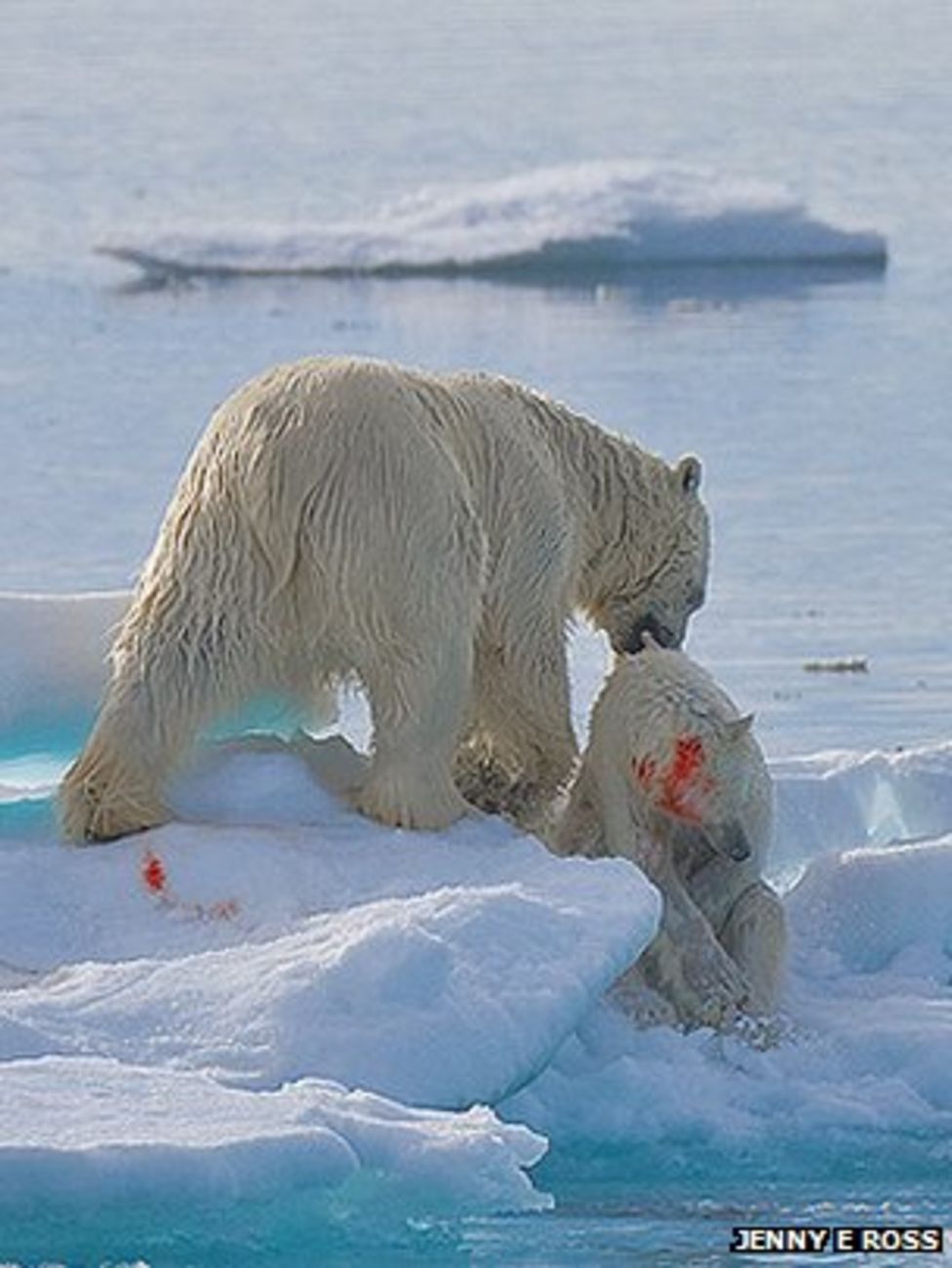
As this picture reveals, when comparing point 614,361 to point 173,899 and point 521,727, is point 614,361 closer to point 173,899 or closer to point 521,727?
point 521,727

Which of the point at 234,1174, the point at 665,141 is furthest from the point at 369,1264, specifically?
the point at 665,141

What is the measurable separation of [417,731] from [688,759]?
1.77 feet

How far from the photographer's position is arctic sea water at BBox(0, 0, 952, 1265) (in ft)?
19.8

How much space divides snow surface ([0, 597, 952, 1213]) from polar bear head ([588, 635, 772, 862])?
0.78 ft

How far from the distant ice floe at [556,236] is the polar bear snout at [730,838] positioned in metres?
13.0

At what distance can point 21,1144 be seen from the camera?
506 centimetres

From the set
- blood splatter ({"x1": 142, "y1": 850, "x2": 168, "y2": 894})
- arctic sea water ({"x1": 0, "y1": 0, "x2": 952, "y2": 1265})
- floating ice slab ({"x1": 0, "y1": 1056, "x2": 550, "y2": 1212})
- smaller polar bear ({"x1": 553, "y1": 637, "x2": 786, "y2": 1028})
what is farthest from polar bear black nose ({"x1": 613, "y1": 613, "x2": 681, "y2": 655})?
floating ice slab ({"x1": 0, "y1": 1056, "x2": 550, "y2": 1212})

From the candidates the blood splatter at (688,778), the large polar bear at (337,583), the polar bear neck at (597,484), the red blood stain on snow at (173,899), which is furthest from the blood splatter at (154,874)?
the polar bear neck at (597,484)

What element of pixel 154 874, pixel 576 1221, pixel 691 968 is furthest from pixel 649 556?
pixel 576 1221

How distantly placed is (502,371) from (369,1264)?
11.0 meters

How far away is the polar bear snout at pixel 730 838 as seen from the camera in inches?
267

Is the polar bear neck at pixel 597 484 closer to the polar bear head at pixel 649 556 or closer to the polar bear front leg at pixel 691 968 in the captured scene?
the polar bear head at pixel 649 556

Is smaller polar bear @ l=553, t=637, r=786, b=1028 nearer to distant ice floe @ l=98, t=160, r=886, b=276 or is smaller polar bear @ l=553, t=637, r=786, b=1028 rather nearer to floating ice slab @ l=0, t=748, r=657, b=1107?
floating ice slab @ l=0, t=748, r=657, b=1107

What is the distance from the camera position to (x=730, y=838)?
678cm
